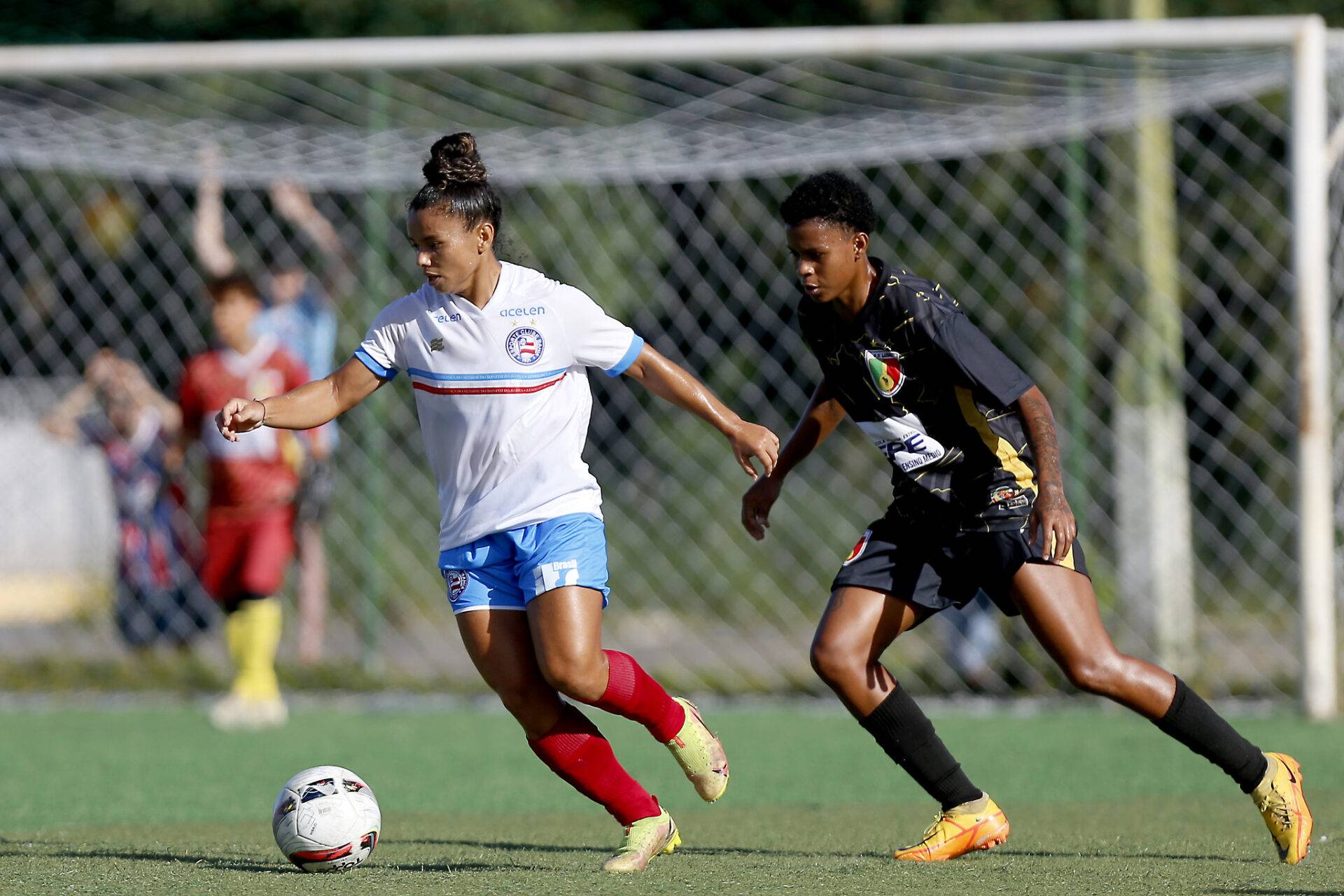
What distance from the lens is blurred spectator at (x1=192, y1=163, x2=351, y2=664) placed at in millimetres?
8805

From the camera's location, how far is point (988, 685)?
851 cm

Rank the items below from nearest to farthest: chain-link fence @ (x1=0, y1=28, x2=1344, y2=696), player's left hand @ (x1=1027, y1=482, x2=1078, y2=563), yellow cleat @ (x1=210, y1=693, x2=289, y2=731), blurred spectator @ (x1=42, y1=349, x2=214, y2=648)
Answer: player's left hand @ (x1=1027, y1=482, x2=1078, y2=563), yellow cleat @ (x1=210, y1=693, x2=289, y2=731), chain-link fence @ (x1=0, y1=28, x2=1344, y2=696), blurred spectator @ (x1=42, y1=349, x2=214, y2=648)

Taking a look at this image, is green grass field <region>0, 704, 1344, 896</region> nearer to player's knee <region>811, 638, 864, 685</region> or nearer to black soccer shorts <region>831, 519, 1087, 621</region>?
player's knee <region>811, 638, 864, 685</region>

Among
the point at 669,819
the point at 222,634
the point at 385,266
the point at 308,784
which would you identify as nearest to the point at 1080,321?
the point at 385,266

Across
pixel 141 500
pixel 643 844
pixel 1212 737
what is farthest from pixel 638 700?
pixel 141 500

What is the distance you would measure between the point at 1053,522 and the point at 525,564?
1285mm

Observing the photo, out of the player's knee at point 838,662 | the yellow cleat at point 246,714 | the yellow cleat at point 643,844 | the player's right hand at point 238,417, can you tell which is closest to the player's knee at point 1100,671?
the player's knee at point 838,662

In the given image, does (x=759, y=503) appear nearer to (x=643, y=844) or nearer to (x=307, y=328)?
(x=643, y=844)

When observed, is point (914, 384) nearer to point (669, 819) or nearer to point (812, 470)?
point (669, 819)

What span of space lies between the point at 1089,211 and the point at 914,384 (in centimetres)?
583

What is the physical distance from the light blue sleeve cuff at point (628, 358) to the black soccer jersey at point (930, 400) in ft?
1.56

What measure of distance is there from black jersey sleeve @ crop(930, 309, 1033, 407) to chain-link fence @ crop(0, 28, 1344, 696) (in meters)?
4.21

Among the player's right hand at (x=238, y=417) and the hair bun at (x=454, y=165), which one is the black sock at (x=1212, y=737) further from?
the player's right hand at (x=238, y=417)

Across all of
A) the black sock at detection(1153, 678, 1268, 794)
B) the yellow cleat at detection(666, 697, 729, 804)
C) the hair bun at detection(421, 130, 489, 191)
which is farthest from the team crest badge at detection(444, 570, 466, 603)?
the black sock at detection(1153, 678, 1268, 794)
